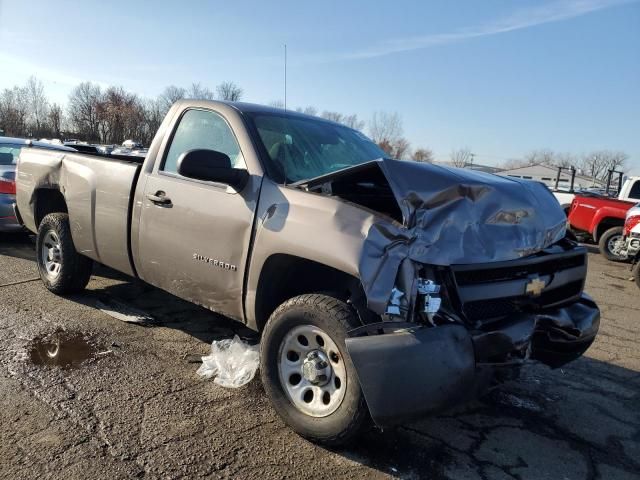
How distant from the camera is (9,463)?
2480 mm

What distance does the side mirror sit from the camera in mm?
3094

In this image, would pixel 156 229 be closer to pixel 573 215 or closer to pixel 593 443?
pixel 593 443

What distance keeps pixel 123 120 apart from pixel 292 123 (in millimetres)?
70646

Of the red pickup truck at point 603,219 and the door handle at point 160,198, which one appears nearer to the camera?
the door handle at point 160,198

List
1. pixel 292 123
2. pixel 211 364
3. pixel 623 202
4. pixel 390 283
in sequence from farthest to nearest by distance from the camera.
Result: pixel 623 202
pixel 292 123
pixel 211 364
pixel 390 283

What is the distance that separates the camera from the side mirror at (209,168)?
10.2 ft

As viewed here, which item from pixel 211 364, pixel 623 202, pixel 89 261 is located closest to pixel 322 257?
pixel 211 364

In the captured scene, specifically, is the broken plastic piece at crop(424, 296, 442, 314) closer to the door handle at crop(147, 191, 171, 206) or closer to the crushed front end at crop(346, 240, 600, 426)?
the crushed front end at crop(346, 240, 600, 426)

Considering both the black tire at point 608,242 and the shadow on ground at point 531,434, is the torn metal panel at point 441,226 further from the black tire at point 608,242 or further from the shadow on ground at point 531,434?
the black tire at point 608,242

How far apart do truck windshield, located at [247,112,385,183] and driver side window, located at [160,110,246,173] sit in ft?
0.71

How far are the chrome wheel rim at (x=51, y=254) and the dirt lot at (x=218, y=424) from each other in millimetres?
764

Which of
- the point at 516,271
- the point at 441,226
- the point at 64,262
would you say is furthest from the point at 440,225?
the point at 64,262

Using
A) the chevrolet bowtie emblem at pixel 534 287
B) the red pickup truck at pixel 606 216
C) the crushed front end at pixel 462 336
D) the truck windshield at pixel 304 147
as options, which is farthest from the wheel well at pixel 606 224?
the chevrolet bowtie emblem at pixel 534 287

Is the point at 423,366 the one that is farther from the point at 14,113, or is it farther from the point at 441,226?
the point at 14,113
